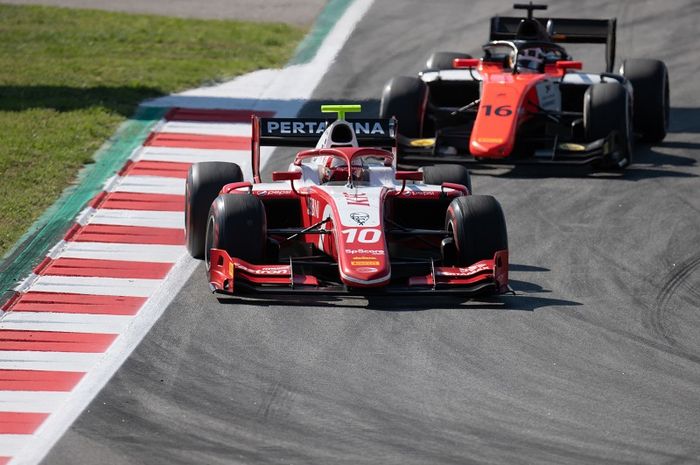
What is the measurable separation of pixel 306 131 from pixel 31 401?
541 centimetres

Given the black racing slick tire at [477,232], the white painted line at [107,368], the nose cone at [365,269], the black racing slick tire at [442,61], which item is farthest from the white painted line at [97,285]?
the black racing slick tire at [442,61]

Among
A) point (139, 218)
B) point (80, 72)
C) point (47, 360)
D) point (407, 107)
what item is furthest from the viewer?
point (80, 72)

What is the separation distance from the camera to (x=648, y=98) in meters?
20.8

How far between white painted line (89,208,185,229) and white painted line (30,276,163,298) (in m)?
2.13

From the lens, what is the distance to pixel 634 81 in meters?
20.8

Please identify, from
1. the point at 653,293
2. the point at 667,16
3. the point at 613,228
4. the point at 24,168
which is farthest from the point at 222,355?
the point at 667,16

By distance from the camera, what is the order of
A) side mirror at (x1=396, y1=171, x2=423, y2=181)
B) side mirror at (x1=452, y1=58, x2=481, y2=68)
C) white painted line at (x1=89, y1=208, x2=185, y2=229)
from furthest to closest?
1. side mirror at (x1=452, y1=58, x2=481, y2=68)
2. white painted line at (x1=89, y1=208, x2=185, y2=229)
3. side mirror at (x1=396, y1=171, x2=423, y2=181)

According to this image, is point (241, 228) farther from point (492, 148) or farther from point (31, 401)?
point (492, 148)

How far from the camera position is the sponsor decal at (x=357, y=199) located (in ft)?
44.6

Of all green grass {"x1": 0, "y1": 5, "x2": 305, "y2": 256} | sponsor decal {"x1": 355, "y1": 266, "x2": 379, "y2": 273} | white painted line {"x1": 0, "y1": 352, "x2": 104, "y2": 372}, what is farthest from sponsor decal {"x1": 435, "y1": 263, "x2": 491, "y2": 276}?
green grass {"x1": 0, "y1": 5, "x2": 305, "y2": 256}

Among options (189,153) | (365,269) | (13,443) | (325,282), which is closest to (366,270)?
(365,269)

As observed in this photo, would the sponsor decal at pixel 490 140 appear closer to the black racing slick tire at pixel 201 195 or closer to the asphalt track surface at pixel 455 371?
the asphalt track surface at pixel 455 371

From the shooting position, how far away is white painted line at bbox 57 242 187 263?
15.1 m

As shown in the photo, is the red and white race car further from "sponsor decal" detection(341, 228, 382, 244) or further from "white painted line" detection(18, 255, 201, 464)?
"white painted line" detection(18, 255, 201, 464)
